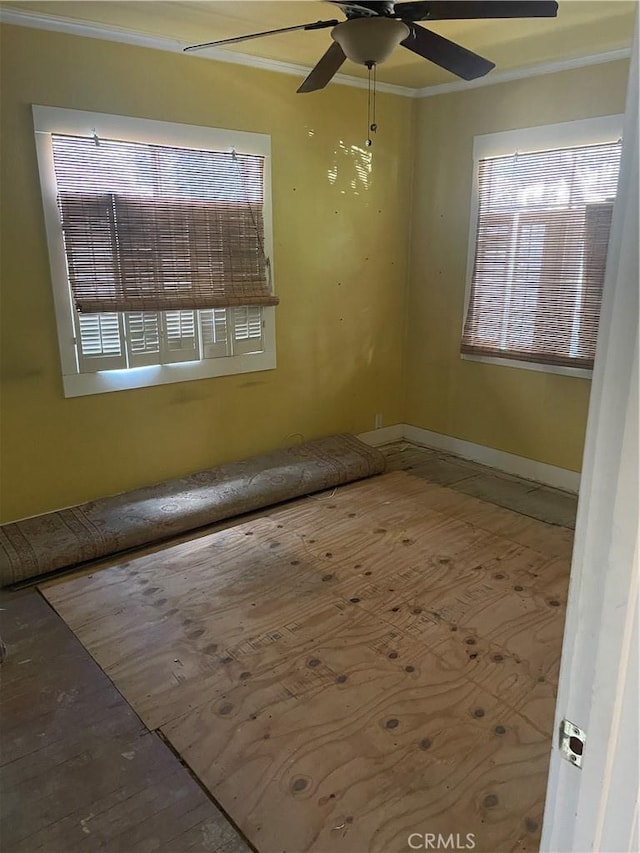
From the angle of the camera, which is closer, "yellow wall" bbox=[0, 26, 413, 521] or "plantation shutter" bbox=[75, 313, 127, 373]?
"yellow wall" bbox=[0, 26, 413, 521]

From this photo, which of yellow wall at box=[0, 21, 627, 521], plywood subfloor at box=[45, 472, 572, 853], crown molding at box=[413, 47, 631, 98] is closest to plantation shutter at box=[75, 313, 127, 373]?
yellow wall at box=[0, 21, 627, 521]

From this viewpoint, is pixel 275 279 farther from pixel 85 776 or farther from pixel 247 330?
pixel 85 776

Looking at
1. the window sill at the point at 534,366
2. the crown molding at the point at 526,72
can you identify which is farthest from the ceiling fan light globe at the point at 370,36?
the window sill at the point at 534,366

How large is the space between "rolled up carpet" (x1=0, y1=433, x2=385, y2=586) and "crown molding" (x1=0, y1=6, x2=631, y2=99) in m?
2.59

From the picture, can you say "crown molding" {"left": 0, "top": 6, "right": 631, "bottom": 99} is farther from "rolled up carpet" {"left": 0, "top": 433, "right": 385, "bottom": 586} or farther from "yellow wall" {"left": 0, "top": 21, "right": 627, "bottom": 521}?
"rolled up carpet" {"left": 0, "top": 433, "right": 385, "bottom": 586}

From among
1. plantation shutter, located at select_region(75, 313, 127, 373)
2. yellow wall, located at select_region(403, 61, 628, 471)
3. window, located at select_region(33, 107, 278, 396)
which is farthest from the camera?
yellow wall, located at select_region(403, 61, 628, 471)

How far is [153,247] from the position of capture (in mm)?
3654

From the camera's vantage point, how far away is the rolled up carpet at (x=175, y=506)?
3205mm

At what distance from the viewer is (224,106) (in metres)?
3.80

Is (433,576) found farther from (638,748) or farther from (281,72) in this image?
(281,72)

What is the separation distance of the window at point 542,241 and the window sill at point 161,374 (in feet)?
5.68

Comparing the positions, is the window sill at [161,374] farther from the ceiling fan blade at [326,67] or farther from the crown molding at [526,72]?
the crown molding at [526,72]

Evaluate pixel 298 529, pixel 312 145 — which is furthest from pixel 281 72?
pixel 298 529

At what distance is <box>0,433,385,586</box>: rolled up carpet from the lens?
10.5ft
